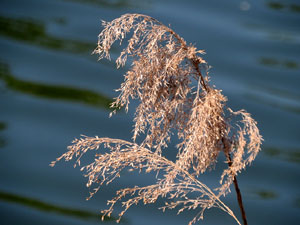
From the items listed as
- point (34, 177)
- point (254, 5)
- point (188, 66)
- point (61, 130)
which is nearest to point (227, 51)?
point (254, 5)

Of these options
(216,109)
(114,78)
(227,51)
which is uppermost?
(227,51)

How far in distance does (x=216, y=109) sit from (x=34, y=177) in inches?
109

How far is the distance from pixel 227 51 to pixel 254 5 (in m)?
0.80

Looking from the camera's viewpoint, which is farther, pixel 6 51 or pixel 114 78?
pixel 6 51

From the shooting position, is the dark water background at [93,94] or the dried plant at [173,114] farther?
the dark water background at [93,94]

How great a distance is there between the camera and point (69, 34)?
4.75 m

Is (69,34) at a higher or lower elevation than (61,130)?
higher

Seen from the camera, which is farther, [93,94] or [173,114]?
[93,94]

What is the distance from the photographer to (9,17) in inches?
195

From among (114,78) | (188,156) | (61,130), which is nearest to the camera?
(188,156)

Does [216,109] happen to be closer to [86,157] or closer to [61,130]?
[86,157]

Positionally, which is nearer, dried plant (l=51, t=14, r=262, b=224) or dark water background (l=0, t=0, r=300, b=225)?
dried plant (l=51, t=14, r=262, b=224)

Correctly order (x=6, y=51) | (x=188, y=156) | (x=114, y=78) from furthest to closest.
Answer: (x=6, y=51) → (x=114, y=78) → (x=188, y=156)

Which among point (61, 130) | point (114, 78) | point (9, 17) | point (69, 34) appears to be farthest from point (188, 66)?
point (9, 17)
